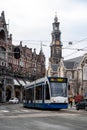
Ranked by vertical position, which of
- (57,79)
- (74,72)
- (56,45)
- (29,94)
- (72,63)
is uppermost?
(56,45)

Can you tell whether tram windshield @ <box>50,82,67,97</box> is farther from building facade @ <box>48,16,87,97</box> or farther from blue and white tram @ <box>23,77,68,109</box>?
building facade @ <box>48,16,87,97</box>

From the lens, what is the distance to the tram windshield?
3553 cm

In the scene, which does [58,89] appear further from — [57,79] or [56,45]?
[56,45]

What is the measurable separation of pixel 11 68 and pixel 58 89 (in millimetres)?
56663

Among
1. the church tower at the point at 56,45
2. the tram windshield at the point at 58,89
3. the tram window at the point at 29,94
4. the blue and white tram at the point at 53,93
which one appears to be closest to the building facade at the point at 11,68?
the church tower at the point at 56,45

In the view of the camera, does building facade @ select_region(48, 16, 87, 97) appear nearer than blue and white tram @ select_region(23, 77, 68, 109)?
No

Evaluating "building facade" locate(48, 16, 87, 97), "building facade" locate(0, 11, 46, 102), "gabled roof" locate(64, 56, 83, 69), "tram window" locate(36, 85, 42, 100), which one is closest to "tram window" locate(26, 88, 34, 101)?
"tram window" locate(36, 85, 42, 100)

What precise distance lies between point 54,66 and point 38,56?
29.9 ft

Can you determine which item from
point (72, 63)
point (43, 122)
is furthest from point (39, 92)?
point (72, 63)

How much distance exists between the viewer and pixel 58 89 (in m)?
35.8

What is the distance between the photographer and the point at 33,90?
133 feet

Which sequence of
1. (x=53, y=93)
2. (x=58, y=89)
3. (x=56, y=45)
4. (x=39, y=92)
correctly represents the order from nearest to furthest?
(x=53, y=93)
(x=58, y=89)
(x=39, y=92)
(x=56, y=45)

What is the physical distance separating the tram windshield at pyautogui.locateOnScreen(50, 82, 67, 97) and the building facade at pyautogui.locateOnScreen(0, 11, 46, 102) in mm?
47053

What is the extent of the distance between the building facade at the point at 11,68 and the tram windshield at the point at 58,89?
47053 mm
